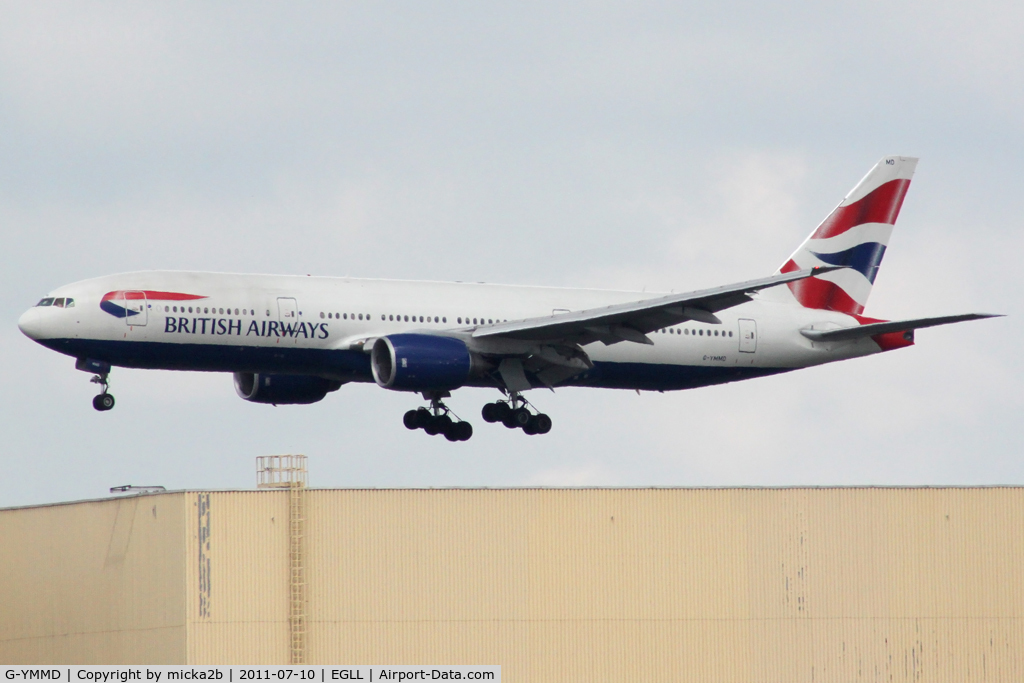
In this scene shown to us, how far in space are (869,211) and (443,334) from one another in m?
19.9

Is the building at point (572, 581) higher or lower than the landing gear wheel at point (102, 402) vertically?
lower

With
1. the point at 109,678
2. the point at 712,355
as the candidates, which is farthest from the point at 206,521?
the point at 712,355

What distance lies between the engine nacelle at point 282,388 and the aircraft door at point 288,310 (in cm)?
677

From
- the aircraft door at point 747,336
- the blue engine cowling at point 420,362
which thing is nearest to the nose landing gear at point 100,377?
the blue engine cowling at point 420,362

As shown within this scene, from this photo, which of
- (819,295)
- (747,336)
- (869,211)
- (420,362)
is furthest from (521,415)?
(869,211)

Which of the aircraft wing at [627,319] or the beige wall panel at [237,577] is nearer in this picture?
the aircraft wing at [627,319]

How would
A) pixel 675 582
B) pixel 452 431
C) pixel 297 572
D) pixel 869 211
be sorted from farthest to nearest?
pixel 869 211
pixel 452 431
pixel 675 582
pixel 297 572

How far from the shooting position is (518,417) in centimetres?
6022

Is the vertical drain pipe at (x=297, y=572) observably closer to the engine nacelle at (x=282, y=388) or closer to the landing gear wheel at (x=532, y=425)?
the engine nacelle at (x=282, y=388)

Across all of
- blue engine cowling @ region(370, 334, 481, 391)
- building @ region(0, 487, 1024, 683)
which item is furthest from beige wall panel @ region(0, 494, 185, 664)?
blue engine cowling @ region(370, 334, 481, 391)

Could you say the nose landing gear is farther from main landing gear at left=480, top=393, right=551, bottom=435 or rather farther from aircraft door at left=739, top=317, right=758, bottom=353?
aircraft door at left=739, top=317, right=758, bottom=353

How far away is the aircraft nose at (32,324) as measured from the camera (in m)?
54.4

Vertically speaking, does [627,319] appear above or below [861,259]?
below

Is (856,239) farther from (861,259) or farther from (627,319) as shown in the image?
(627,319)
